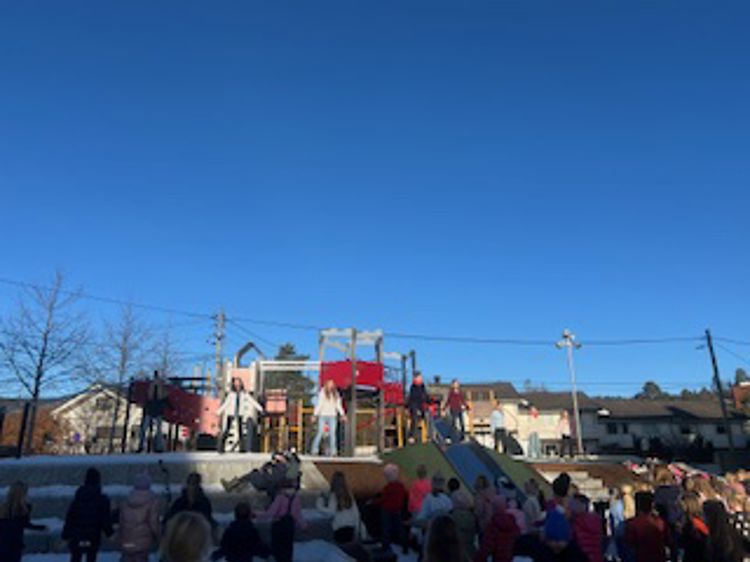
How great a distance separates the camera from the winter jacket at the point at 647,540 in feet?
19.6

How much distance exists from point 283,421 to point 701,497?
13.2 metres

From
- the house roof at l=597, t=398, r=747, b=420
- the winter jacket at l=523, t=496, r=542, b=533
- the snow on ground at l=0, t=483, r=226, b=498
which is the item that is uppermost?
the house roof at l=597, t=398, r=747, b=420

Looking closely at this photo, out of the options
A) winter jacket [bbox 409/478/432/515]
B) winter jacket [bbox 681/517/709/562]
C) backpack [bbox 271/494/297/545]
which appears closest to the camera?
winter jacket [bbox 681/517/709/562]

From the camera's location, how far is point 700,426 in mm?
52750

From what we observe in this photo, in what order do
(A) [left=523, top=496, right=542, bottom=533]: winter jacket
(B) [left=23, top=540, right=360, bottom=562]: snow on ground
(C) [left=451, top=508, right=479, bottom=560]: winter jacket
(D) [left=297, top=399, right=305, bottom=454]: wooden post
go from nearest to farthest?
(A) [left=523, top=496, right=542, bottom=533]: winter jacket
(C) [left=451, top=508, right=479, bottom=560]: winter jacket
(B) [left=23, top=540, right=360, bottom=562]: snow on ground
(D) [left=297, top=399, right=305, bottom=454]: wooden post

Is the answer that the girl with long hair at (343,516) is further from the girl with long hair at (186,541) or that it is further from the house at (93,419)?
the house at (93,419)

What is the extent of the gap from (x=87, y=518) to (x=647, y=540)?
6.46 metres

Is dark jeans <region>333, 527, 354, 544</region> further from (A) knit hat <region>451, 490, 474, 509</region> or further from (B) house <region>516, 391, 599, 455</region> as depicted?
(B) house <region>516, 391, 599, 455</region>

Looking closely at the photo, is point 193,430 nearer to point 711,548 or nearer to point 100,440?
point 711,548

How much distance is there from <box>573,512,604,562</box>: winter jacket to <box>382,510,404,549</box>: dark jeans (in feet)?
9.47

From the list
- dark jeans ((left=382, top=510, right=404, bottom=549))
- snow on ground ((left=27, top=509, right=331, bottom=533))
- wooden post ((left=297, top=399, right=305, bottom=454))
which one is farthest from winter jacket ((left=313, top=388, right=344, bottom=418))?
dark jeans ((left=382, top=510, right=404, bottom=549))

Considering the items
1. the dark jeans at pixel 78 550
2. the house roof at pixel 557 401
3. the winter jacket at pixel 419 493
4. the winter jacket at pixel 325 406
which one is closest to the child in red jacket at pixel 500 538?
the winter jacket at pixel 419 493

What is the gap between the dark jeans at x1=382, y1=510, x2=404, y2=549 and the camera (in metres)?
8.38

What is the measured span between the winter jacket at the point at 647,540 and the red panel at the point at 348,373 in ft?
36.1
